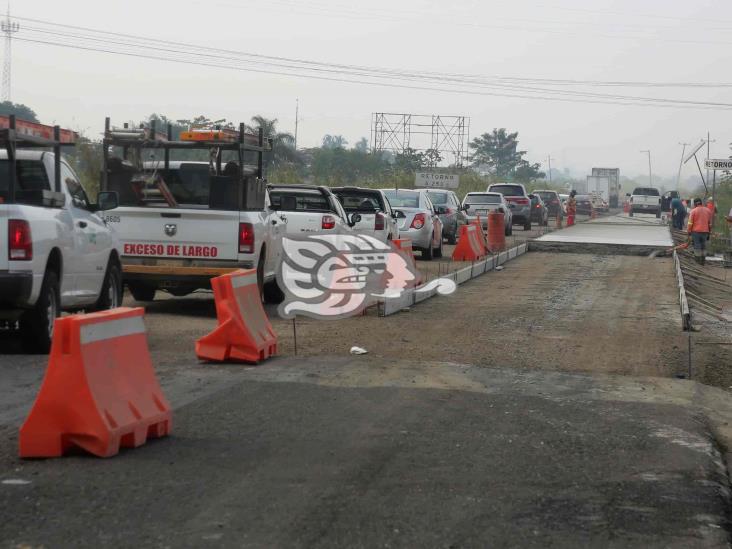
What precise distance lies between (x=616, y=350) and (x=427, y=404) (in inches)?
187

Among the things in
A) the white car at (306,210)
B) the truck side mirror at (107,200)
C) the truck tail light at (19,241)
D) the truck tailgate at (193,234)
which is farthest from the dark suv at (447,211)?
the truck tail light at (19,241)

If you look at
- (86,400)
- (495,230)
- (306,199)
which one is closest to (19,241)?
(86,400)

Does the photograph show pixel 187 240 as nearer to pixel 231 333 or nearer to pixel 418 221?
pixel 231 333

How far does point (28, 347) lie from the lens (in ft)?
38.6

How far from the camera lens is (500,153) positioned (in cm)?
16438

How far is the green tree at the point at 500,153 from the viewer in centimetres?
16262

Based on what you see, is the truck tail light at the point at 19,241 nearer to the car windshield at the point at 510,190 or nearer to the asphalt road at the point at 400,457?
the asphalt road at the point at 400,457

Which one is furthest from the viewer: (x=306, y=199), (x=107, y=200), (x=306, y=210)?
(x=306, y=199)

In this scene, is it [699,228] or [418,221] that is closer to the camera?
[418,221]

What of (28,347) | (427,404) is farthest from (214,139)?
(427,404)

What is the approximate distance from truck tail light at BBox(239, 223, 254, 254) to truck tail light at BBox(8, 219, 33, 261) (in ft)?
14.7

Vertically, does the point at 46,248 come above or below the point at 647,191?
below

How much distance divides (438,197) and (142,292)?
61.6 feet

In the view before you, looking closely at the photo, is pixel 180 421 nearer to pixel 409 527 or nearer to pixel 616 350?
pixel 409 527
